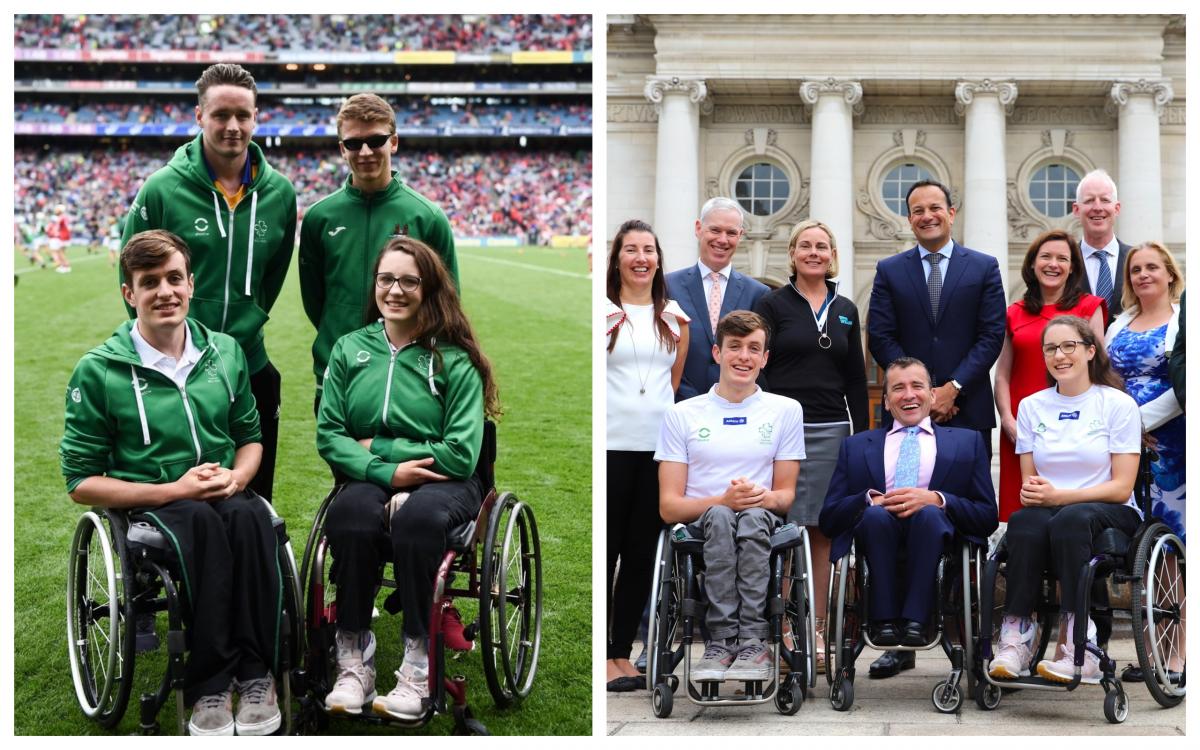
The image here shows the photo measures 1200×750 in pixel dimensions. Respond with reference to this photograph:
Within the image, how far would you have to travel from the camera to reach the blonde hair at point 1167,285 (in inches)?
187

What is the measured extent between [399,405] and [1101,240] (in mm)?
3418

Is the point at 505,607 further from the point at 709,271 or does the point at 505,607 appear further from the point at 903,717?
the point at 709,271

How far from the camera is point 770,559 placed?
13.8 feet

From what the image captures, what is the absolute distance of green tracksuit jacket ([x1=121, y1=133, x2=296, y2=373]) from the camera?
4242 millimetres

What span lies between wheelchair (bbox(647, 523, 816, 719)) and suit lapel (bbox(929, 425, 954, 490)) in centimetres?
56

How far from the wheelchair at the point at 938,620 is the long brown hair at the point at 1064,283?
3.68 ft

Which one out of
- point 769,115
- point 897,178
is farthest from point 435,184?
point 897,178

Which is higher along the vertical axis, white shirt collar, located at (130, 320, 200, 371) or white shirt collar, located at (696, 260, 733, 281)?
white shirt collar, located at (696, 260, 733, 281)

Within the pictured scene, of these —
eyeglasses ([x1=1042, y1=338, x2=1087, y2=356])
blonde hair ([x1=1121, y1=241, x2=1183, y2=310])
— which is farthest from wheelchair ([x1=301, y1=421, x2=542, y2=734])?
blonde hair ([x1=1121, y1=241, x2=1183, y2=310])

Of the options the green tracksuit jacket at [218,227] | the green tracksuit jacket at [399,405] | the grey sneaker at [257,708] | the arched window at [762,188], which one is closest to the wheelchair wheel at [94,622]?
the grey sneaker at [257,708]

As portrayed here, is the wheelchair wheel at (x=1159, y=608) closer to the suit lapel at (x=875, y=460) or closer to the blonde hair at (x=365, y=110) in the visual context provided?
the suit lapel at (x=875, y=460)

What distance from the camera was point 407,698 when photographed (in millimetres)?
3629

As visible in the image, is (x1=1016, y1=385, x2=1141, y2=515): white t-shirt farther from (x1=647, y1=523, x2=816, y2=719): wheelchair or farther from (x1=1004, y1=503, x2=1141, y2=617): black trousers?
(x1=647, y1=523, x2=816, y2=719): wheelchair
